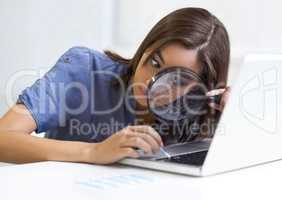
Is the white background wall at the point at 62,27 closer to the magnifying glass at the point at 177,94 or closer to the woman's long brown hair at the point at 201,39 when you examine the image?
the woman's long brown hair at the point at 201,39

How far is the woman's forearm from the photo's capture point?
0.89 m

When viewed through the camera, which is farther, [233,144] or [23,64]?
[23,64]

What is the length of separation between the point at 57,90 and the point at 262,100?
1.89 feet

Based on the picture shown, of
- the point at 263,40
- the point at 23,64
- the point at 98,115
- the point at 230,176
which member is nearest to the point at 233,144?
the point at 230,176

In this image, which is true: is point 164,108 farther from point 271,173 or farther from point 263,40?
point 263,40

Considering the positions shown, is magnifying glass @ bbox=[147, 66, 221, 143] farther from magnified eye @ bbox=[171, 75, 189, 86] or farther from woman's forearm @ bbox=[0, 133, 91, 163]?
woman's forearm @ bbox=[0, 133, 91, 163]

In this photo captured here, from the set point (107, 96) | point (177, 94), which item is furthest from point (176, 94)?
point (107, 96)

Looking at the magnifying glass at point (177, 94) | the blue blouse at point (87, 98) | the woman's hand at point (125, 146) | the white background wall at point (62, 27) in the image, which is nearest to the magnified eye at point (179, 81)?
the magnifying glass at point (177, 94)

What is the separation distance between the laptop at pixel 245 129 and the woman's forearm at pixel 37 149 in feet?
0.30

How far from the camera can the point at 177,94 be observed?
3.18ft

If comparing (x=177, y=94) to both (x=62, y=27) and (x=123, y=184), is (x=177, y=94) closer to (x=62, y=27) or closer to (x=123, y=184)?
(x=123, y=184)

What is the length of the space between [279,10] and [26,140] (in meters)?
1.04

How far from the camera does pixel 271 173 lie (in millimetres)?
834

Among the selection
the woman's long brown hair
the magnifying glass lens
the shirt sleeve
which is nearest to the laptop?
the magnifying glass lens
